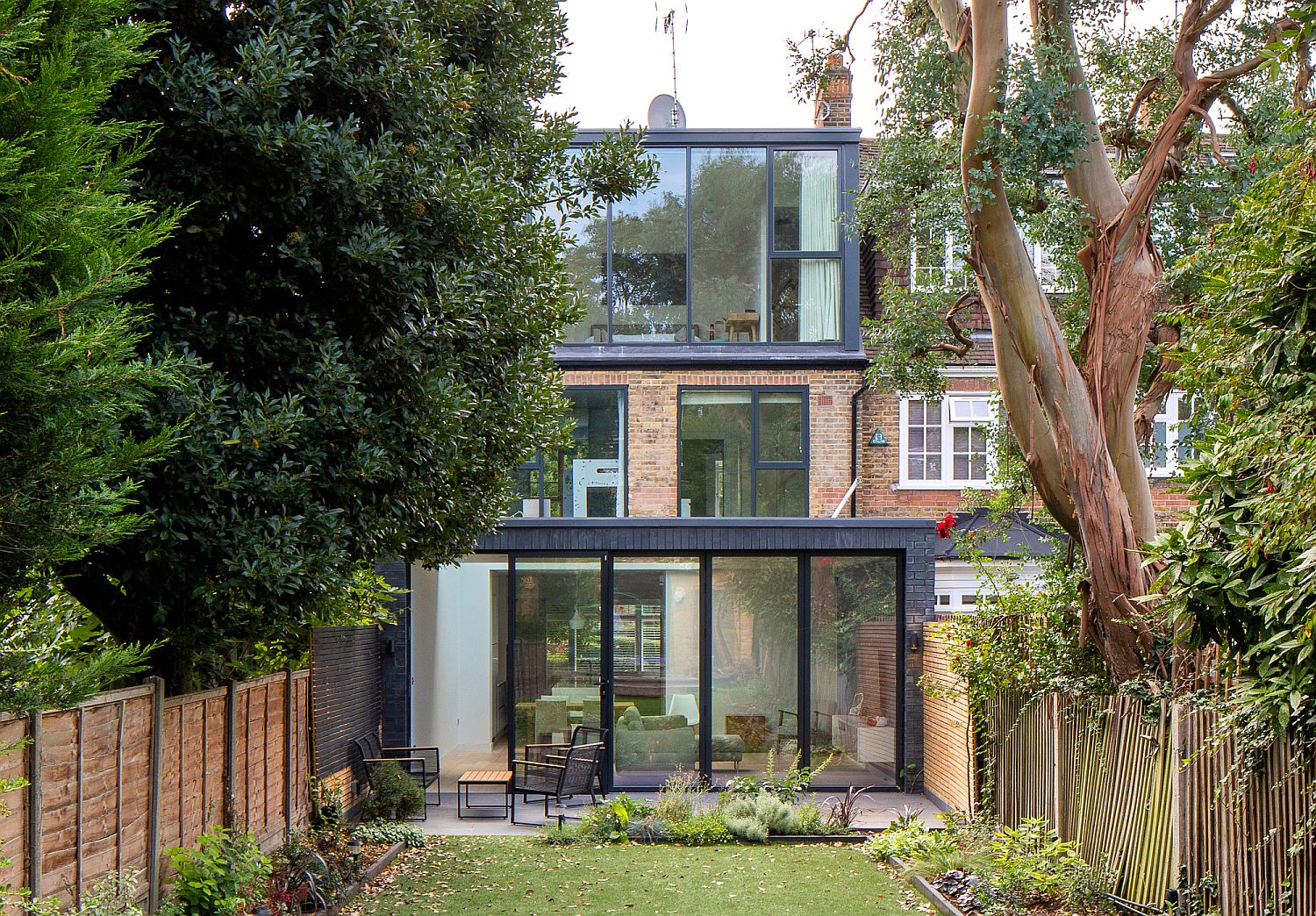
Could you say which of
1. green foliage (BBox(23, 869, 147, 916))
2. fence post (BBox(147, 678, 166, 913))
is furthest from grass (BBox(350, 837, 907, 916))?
green foliage (BBox(23, 869, 147, 916))

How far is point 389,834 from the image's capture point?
1022 cm

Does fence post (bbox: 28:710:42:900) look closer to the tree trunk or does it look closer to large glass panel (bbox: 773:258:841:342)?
the tree trunk

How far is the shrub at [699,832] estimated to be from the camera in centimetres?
1094

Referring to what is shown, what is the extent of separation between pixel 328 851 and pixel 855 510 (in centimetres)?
924

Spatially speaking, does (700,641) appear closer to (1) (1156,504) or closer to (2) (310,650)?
(2) (310,650)

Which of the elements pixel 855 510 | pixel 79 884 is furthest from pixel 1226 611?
pixel 855 510

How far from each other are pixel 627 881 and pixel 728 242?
9.30 meters

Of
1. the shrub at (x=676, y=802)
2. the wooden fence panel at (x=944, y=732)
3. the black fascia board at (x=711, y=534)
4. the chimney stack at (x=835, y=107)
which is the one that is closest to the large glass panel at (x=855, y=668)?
the black fascia board at (x=711, y=534)

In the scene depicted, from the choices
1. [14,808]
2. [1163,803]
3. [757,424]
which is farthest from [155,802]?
[757,424]

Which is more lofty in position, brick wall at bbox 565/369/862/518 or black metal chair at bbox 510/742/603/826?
brick wall at bbox 565/369/862/518

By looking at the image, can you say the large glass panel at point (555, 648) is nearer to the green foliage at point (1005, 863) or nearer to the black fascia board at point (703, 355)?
the black fascia board at point (703, 355)

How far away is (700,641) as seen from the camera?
46.3 ft

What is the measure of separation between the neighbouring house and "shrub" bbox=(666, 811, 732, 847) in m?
2.71

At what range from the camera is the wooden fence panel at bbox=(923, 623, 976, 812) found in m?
10.9
